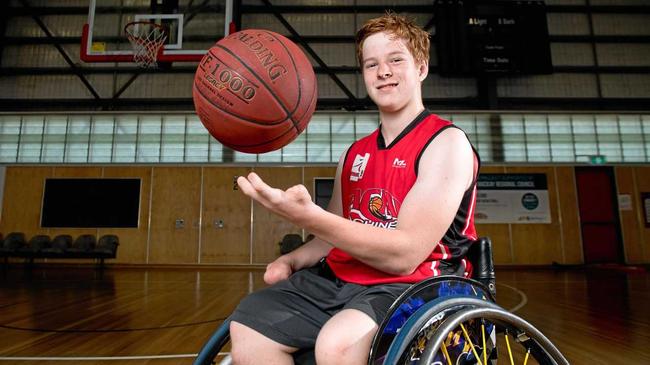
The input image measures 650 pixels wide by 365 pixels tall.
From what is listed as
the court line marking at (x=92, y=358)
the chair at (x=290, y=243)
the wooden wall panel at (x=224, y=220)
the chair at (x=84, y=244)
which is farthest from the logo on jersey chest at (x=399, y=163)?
the wooden wall panel at (x=224, y=220)

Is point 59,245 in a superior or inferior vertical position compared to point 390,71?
inferior

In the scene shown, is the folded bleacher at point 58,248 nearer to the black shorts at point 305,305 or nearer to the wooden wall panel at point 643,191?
the black shorts at point 305,305

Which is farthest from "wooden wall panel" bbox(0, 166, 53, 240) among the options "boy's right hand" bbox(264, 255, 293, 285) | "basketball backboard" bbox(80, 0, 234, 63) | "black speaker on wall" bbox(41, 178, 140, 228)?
"boy's right hand" bbox(264, 255, 293, 285)

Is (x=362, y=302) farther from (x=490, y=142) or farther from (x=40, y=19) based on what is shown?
(x=40, y=19)

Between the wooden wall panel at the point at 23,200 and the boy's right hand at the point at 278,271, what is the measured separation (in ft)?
27.6

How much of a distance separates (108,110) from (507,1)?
8.48 m

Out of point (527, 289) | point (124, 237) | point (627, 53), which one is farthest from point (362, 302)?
point (627, 53)

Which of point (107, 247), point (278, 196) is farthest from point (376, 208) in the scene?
point (107, 247)

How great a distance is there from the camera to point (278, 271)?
2.96 feet

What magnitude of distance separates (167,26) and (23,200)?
509 centimetres

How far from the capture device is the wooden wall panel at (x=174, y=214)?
24.5 ft

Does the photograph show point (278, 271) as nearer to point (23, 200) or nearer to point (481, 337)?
point (481, 337)

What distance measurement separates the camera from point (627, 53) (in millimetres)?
8375

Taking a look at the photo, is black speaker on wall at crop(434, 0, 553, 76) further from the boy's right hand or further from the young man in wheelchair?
the boy's right hand
